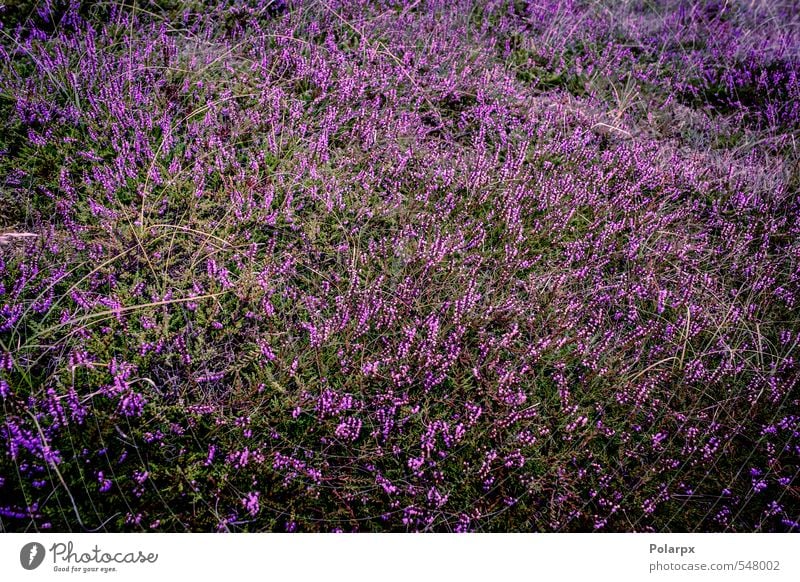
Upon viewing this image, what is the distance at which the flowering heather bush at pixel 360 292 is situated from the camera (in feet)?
5.95

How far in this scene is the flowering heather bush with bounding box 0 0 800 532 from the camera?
181 centimetres

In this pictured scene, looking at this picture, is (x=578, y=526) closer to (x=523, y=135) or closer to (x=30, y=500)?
(x=30, y=500)

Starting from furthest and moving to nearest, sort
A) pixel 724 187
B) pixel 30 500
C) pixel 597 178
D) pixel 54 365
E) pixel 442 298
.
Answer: pixel 724 187 < pixel 597 178 < pixel 442 298 < pixel 54 365 < pixel 30 500

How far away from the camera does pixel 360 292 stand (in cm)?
220

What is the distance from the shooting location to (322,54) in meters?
3.26

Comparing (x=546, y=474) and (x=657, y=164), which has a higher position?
(x=657, y=164)

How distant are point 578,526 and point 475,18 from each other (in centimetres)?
379

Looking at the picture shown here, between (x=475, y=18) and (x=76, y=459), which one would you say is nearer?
(x=76, y=459)

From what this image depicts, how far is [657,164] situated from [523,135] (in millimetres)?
929

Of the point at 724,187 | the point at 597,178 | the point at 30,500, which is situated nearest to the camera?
the point at 30,500
